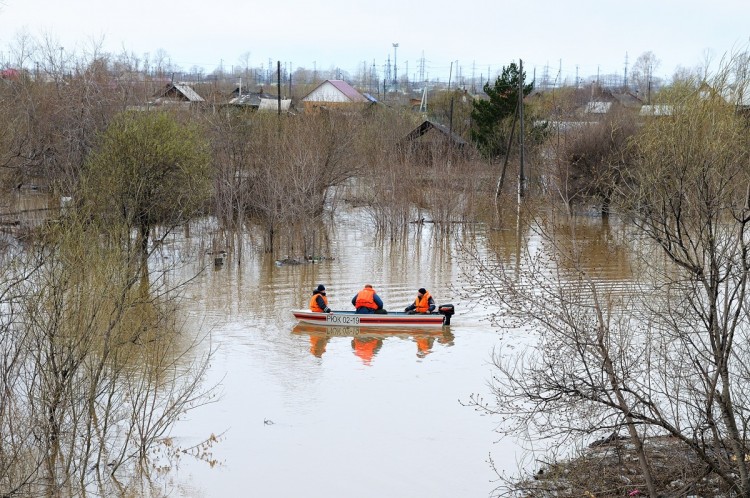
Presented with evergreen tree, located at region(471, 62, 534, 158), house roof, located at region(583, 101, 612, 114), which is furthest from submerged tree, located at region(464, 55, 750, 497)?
house roof, located at region(583, 101, 612, 114)

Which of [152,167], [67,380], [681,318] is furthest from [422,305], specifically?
[681,318]

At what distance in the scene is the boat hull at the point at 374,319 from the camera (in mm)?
22766

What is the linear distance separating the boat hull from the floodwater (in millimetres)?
217

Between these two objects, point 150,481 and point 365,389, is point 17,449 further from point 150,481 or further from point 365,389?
point 365,389

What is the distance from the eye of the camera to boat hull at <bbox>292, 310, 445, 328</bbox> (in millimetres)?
22766

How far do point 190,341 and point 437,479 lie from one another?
891 centimetres

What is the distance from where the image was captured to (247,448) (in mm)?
15703

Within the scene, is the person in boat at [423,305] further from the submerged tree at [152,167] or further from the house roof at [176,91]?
the house roof at [176,91]

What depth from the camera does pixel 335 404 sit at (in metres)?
17.8

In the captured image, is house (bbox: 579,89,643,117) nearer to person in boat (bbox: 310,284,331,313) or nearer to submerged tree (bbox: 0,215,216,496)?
person in boat (bbox: 310,284,331,313)

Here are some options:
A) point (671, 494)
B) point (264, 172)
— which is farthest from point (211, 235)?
point (671, 494)

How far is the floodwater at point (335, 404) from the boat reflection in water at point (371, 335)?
0.04 metres

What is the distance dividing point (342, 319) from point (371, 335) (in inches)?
31.1

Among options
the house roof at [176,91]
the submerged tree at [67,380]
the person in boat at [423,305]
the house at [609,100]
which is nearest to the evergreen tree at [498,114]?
the house at [609,100]
